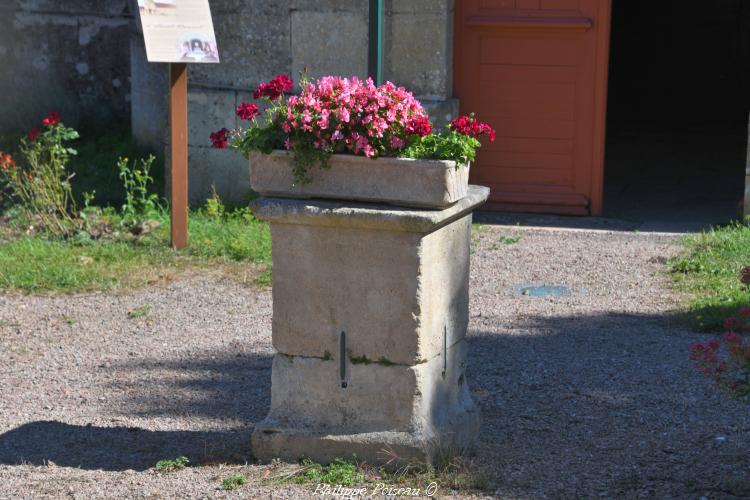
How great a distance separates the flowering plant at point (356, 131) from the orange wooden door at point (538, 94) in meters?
4.69

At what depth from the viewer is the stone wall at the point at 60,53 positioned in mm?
11250

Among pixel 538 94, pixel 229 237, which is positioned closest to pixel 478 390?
pixel 229 237

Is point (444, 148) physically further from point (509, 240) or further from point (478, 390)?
point (509, 240)

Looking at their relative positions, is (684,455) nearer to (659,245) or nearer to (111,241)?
(659,245)

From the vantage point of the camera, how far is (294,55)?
8.63 meters

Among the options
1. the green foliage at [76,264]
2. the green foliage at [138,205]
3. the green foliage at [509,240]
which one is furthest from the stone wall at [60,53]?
the green foliage at [509,240]

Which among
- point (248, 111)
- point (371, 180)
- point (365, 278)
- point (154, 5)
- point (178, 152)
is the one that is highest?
point (154, 5)

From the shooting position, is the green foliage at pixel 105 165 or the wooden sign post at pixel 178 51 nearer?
the wooden sign post at pixel 178 51

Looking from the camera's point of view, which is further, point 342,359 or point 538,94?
point 538,94

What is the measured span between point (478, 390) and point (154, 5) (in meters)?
3.54

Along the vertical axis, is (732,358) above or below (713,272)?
above

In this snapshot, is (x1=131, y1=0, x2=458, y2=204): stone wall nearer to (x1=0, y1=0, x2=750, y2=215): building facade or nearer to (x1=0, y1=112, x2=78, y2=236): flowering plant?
(x1=0, y1=0, x2=750, y2=215): building facade

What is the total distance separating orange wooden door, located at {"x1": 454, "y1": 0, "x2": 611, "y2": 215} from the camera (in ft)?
28.1

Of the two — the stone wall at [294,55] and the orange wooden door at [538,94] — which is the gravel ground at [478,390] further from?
the stone wall at [294,55]
